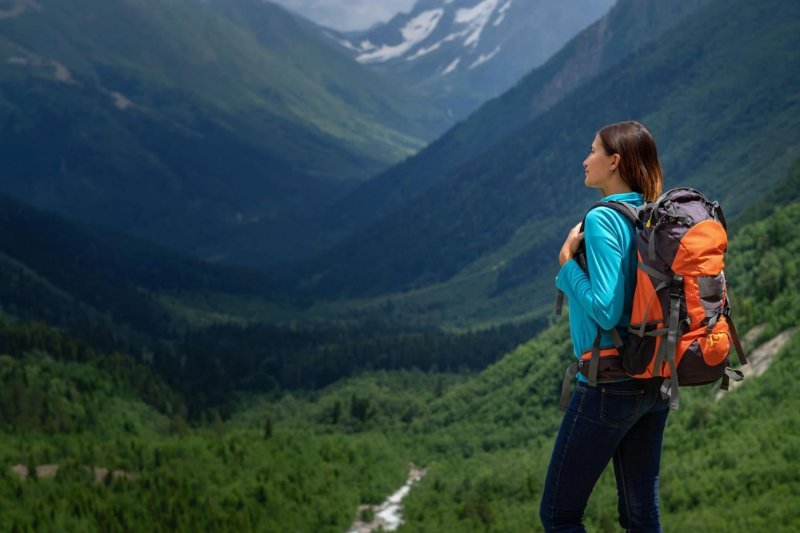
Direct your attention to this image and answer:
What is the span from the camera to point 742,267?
79.7m

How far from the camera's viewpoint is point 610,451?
1118cm

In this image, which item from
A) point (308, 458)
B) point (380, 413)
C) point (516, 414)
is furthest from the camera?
point (380, 413)

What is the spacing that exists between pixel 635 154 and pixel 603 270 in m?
1.62

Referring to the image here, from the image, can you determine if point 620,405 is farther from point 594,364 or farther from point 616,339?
point 616,339

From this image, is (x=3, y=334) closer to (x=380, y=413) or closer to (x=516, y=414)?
(x=380, y=413)

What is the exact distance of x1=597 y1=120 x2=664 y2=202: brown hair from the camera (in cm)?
1128

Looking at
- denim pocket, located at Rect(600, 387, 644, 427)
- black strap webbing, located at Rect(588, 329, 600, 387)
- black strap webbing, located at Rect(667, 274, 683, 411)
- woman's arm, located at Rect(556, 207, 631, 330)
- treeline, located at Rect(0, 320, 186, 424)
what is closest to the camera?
black strap webbing, located at Rect(667, 274, 683, 411)

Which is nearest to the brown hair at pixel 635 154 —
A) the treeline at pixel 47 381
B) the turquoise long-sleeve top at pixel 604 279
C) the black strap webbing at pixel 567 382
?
the turquoise long-sleeve top at pixel 604 279

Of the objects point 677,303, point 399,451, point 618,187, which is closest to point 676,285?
point 677,303

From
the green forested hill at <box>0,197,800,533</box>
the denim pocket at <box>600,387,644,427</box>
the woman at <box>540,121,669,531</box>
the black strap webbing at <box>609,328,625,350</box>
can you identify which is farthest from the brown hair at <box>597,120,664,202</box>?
the green forested hill at <box>0,197,800,533</box>

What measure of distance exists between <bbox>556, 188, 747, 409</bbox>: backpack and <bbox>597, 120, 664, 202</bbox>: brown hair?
3.02 feet

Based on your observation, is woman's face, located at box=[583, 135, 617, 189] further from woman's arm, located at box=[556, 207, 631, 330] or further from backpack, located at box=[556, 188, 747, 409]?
backpack, located at box=[556, 188, 747, 409]

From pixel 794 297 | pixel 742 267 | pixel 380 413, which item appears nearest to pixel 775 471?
pixel 794 297

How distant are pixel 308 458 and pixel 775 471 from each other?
46.8 metres
